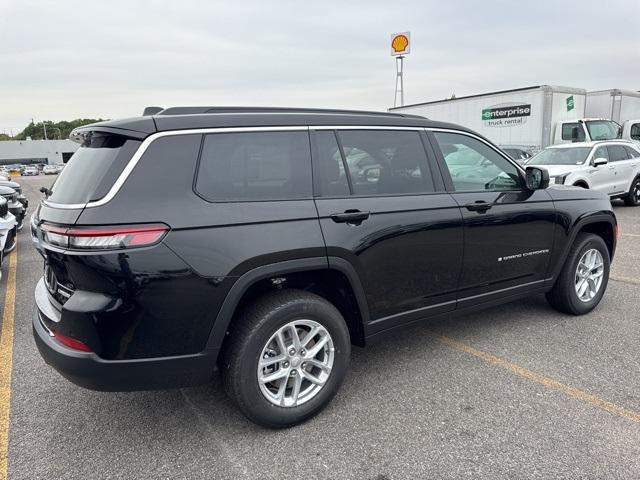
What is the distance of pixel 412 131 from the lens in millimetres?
3578

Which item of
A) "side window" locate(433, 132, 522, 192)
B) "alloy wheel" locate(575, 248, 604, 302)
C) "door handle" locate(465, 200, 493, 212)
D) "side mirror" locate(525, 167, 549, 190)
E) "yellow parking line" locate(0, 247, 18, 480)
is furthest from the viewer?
"alloy wheel" locate(575, 248, 604, 302)

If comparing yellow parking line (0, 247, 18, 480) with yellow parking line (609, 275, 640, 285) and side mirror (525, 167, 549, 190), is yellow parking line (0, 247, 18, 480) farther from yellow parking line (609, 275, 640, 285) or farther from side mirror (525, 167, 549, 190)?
yellow parking line (609, 275, 640, 285)

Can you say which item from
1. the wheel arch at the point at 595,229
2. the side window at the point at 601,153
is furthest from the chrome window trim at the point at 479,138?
the side window at the point at 601,153

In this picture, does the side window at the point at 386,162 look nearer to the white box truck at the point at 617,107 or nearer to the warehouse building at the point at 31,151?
the white box truck at the point at 617,107

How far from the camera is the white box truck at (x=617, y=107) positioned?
16547 mm

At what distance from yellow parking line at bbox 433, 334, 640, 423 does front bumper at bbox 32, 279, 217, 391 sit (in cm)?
217

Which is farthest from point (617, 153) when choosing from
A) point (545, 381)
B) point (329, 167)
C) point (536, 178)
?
point (329, 167)

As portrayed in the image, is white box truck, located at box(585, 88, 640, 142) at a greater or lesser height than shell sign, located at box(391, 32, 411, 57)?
lesser

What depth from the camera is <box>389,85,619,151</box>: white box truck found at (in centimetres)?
1560

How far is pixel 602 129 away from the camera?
15.8m

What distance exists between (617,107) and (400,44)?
18490 millimetres

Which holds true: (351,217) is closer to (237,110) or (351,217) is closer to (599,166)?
(237,110)

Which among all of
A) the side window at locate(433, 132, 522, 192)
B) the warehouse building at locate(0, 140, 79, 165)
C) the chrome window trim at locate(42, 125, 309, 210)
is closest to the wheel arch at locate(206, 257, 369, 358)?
the chrome window trim at locate(42, 125, 309, 210)

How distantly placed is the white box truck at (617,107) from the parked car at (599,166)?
4.51 meters
